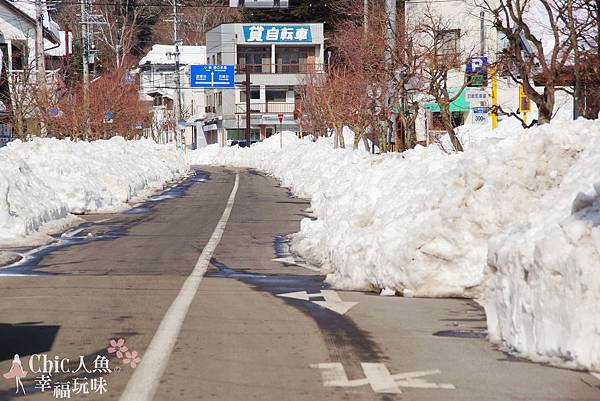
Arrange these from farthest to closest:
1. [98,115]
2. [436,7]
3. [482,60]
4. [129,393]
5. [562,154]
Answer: [98,115] → [436,7] → [482,60] → [562,154] → [129,393]

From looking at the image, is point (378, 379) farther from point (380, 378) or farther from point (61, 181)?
point (61, 181)

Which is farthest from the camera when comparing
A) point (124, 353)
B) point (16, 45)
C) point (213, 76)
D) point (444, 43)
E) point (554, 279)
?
point (213, 76)

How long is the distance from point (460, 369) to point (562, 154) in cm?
406

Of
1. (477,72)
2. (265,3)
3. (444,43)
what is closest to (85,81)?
(444,43)

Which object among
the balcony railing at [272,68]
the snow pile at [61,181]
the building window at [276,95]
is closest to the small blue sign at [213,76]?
the balcony railing at [272,68]

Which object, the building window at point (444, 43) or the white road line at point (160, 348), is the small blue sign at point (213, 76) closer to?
the building window at point (444, 43)

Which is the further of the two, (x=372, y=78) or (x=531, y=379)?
(x=372, y=78)

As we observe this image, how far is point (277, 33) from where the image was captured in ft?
297

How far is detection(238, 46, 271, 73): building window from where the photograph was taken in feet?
306

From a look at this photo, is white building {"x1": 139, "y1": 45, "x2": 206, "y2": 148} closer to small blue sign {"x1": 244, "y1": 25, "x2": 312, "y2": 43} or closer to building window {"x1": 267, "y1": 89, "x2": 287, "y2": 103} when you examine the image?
building window {"x1": 267, "y1": 89, "x2": 287, "y2": 103}

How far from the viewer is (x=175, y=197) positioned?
34406 mm

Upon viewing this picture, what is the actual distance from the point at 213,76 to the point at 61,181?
55.2m

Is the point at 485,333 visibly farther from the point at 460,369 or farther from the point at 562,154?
the point at 562,154

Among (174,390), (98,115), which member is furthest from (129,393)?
(98,115)
